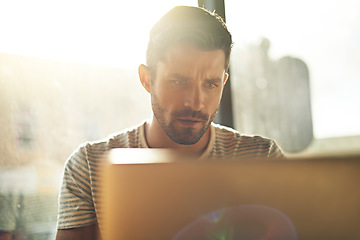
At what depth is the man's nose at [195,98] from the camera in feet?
4.16

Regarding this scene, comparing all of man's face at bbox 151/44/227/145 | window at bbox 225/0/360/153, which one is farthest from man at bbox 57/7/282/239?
window at bbox 225/0/360/153

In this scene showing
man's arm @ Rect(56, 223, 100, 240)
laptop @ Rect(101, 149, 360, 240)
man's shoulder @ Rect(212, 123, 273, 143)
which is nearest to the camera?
laptop @ Rect(101, 149, 360, 240)

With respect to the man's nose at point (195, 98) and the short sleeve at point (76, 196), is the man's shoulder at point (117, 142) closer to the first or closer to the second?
the short sleeve at point (76, 196)

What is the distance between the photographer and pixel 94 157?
52.7 inches

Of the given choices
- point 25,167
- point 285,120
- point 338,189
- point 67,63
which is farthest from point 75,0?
point 338,189

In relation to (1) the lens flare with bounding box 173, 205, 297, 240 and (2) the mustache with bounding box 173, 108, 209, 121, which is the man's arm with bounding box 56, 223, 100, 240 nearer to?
(2) the mustache with bounding box 173, 108, 209, 121

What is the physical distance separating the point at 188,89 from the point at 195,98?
4 cm

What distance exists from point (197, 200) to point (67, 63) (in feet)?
4.24

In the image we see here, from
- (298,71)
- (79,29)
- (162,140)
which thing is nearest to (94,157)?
(162,140)

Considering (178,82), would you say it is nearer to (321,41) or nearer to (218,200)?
(218,200)

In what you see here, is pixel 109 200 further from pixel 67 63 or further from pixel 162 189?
pixel 67 63

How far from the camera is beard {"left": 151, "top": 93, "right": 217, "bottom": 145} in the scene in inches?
51.1

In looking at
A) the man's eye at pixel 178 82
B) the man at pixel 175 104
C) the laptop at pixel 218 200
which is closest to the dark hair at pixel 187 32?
the man at pixel 175 104

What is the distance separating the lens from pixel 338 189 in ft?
1.55
